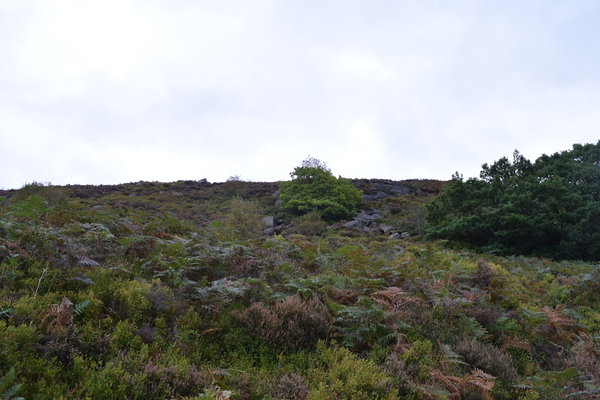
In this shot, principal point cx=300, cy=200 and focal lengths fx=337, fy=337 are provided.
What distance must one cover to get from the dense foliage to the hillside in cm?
→ 943

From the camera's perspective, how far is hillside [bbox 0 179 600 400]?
2.66 m

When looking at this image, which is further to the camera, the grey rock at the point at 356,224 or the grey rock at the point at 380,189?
the grey rock at the point at 380,189

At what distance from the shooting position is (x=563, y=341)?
14.4 feet

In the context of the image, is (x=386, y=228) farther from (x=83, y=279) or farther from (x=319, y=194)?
(x=83, y=279)

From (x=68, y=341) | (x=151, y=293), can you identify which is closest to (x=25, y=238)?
(x=151, y=293)

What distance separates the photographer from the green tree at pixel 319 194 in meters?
23.7

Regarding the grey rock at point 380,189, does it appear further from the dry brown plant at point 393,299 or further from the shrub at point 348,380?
the shrub at point 348,380

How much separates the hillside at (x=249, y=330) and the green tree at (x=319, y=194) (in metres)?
17.4

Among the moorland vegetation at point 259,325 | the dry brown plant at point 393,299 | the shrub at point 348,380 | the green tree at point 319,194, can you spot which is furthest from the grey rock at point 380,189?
the shrub at point 348,380

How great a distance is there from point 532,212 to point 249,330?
15.4 meters

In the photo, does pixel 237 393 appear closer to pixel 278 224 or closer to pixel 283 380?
pixel 283 380

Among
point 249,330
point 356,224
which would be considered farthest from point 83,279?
point 356,224

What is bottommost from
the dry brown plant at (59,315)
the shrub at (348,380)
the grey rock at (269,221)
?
the shrub at (348,380)

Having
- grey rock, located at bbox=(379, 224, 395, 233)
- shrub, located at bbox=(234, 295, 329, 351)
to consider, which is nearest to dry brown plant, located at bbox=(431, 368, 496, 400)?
shrub, located at bbox=(234, 295, 329, 351)
